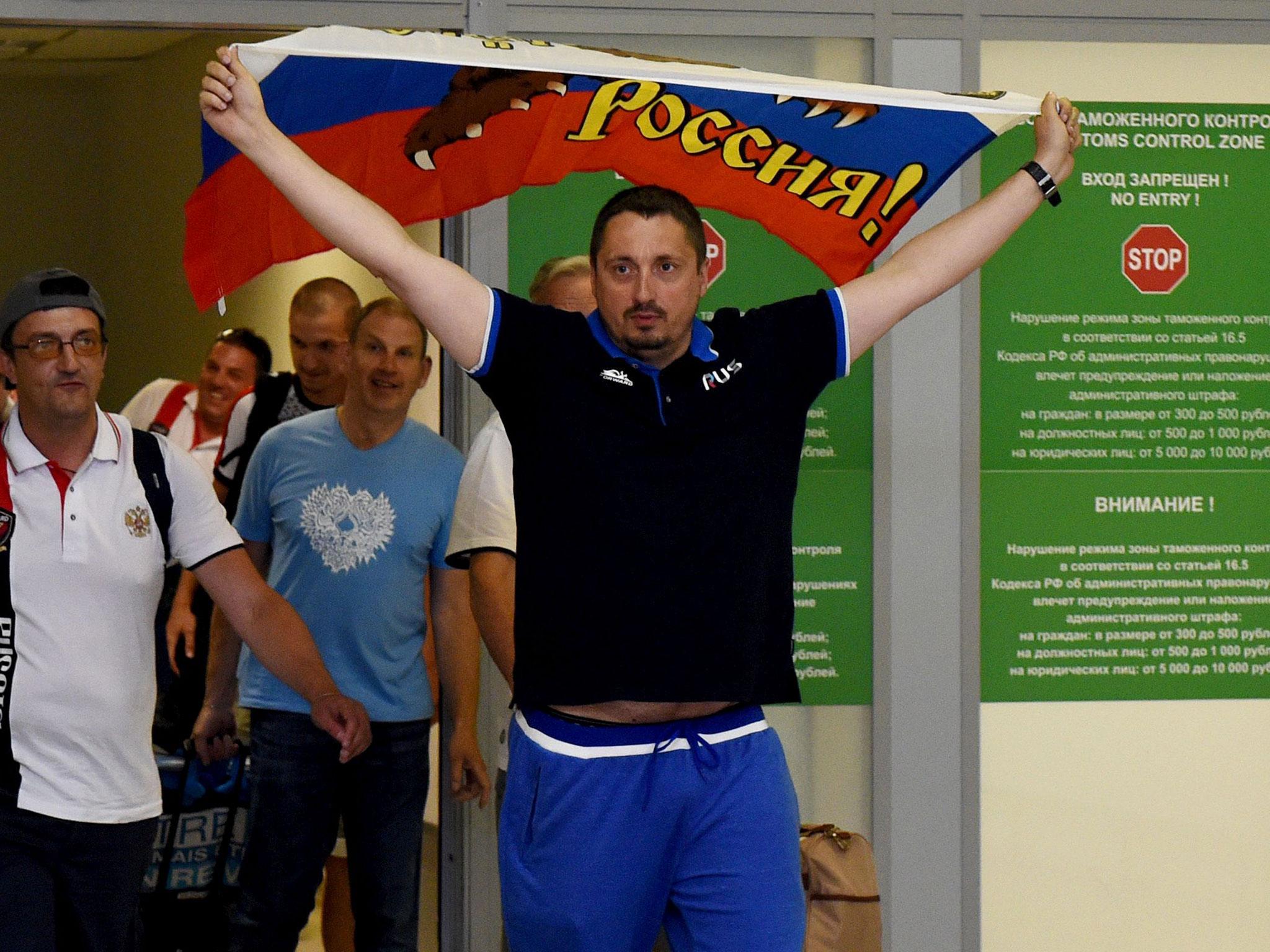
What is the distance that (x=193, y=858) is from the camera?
5.39 metres

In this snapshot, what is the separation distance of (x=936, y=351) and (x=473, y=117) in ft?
5.65

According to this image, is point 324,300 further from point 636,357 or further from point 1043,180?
point 1043,180

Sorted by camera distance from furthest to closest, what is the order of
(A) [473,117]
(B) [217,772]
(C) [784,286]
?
(B) [217,772]
(C) [784,286]
(A) [473,117]

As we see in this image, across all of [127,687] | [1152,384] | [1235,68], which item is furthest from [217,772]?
[1235,68]

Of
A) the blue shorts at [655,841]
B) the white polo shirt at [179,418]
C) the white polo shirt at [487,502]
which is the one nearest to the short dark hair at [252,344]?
the white polo shirt at [179,418]

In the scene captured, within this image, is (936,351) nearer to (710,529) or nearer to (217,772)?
(710,529)

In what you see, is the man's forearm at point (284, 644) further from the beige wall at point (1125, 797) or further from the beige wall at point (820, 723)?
the beige wall at point (1125, 797)

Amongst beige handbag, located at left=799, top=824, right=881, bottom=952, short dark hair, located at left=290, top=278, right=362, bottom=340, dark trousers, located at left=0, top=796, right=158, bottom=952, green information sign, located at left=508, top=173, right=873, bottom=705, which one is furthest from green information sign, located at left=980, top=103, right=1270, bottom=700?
dark trousers, located at left=0, top=796, right=158, bottom=952

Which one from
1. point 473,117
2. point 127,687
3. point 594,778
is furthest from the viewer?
point 473,117

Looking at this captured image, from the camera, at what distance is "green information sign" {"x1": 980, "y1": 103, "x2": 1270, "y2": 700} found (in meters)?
4.97

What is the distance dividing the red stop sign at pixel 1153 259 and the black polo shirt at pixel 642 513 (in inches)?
84.7

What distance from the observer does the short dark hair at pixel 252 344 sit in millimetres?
7082

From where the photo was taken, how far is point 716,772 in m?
3.07

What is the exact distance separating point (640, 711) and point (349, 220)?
1008 millimetres
